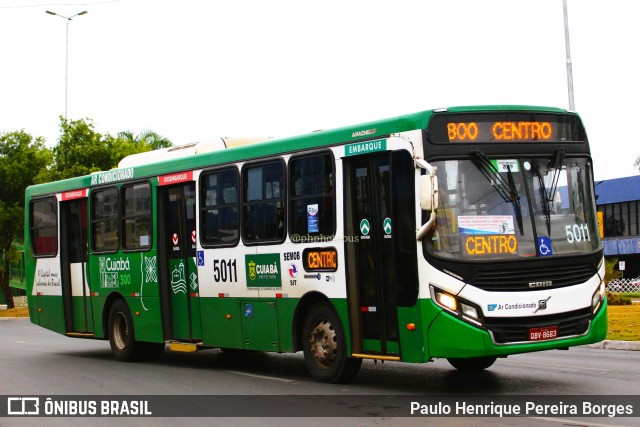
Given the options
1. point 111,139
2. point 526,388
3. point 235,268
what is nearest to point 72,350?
point 235,268

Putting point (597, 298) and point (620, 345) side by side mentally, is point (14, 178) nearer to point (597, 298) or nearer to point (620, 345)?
point (620, 345)

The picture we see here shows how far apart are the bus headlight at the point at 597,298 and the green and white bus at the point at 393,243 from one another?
0.02m

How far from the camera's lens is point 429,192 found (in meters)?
10.5

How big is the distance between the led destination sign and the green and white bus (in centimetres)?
2

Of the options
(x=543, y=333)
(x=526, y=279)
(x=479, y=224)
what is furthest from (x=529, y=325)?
(x=479, y=224)

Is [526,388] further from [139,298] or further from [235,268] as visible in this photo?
[139,298]

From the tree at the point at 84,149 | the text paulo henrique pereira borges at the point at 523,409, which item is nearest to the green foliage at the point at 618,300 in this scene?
the tree at the point at 84,149

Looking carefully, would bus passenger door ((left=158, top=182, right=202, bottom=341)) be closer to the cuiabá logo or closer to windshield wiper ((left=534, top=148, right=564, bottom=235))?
the cuiabá logo

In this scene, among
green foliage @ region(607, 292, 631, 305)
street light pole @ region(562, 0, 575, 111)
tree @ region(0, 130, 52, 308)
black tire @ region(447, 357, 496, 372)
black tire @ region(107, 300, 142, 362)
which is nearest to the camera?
black tire @ region(447, 357, 496, 372)

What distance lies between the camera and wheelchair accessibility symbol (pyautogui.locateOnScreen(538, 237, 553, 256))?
10.9 meters

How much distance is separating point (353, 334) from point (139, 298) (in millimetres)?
6028

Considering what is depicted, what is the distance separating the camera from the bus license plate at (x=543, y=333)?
35.0 feet

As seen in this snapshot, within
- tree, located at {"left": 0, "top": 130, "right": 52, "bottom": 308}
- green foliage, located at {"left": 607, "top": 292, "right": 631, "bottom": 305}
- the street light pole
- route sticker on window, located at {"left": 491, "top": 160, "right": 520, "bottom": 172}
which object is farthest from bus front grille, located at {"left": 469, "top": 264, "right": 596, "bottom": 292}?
tree, located at {"left": 0, "top": 130, "right": 52, "bottom": 308}

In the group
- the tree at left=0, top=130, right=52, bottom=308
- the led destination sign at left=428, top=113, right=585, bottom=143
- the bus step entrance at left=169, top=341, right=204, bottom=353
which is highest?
the tree at left=0, top=130, right=52, bottom=308
